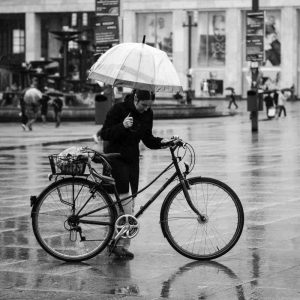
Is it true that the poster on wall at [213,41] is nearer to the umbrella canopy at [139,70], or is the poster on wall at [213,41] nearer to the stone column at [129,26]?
the stone column at [129,26]

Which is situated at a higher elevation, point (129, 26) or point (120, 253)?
point (129, 26)

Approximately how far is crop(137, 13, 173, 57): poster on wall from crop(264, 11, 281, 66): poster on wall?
8526 mm

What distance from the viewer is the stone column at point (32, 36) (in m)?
102

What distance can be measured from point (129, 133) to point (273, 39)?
84.6m

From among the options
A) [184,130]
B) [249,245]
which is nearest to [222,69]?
[184,130]

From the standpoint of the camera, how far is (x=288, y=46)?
9288 cm

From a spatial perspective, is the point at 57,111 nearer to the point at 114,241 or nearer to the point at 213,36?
the point at 114,241

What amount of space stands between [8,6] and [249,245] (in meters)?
94.9

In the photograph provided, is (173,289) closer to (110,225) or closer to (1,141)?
(110,225)

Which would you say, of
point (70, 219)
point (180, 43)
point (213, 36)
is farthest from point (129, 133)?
point (213, 36)

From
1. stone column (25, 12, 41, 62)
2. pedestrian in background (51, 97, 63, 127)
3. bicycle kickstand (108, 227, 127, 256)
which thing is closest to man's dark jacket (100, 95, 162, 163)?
bicycle kickstand (108, 227, 127, 256)

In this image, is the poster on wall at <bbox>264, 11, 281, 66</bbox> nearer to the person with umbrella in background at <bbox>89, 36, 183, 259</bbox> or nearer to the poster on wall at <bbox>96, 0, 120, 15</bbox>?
the poster on wall at <bbox>96, 0, 120, 15</bbox>

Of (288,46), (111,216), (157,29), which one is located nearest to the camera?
(111,216)

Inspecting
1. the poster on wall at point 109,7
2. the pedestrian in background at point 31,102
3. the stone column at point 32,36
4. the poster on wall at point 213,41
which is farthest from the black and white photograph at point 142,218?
the stone column at point 32,36
